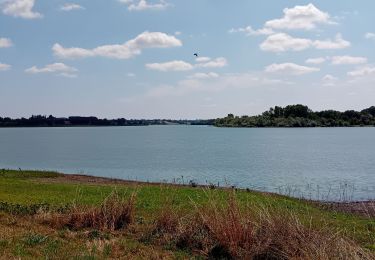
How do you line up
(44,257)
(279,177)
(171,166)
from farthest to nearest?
1. (171,166)
2. (279,177)
3. (44,257)

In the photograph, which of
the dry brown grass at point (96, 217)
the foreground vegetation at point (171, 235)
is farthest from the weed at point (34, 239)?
the dry brown grass at point (96, 217)

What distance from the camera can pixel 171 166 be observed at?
6825 cm

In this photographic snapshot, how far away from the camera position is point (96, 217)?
52.7 ft

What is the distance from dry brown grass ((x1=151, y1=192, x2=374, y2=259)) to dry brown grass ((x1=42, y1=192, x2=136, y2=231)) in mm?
2193

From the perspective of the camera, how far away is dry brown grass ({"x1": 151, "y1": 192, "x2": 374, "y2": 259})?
1173 cm

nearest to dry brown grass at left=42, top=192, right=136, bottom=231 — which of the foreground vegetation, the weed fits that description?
the foreground vegetation

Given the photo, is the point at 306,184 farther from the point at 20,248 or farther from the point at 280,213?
the point at 20,248

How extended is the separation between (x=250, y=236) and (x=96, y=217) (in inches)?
231

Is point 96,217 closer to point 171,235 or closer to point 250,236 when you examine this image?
point 171,235

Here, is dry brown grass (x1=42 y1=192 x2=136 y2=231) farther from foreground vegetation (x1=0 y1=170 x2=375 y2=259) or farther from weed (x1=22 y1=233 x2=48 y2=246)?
weed (x1=22 y1=233 x2=48 y2=246)

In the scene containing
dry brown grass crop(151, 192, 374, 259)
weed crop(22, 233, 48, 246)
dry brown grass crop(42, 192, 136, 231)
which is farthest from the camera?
dry brown grass crop(42, 192, 136, 231)

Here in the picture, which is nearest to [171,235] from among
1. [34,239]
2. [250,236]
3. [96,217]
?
[250,236]

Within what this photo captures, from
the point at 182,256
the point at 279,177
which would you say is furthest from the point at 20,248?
the point at 279,177

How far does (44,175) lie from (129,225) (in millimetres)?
30467
